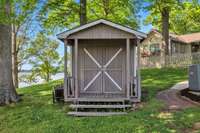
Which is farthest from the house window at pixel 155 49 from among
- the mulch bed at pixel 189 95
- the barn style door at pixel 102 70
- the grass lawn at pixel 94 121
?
the grass lawn at pixel 94 121

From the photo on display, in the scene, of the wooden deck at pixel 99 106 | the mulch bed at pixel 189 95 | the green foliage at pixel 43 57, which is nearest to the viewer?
the wooden deck at pixel 99 106

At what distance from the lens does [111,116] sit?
9273 mm

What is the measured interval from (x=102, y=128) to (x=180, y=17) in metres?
35.6

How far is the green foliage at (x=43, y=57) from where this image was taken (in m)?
33.1

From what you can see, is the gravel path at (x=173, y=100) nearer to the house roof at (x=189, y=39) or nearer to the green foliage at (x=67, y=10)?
the green foliage at (x=67, y=10)

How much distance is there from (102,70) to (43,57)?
23.9m

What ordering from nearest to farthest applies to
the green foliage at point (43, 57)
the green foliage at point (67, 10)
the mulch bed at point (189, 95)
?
the mulch bed at point (189, 95) → the green foliage at point (67, 10) → the green foliage at point (43, 57)

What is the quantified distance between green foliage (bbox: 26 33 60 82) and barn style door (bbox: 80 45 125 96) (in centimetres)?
2092

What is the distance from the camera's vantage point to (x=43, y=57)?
34.9 metres

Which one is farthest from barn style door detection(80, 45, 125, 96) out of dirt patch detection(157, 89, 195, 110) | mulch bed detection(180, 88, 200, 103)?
mulch bed detection(180, 88, 200, 103)

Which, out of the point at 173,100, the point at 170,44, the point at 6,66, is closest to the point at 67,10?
the point at 6,66

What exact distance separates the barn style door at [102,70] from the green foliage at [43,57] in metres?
20.9

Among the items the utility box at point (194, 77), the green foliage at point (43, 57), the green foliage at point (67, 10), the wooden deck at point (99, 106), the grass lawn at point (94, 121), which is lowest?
the grass lawn at point (94, 121)

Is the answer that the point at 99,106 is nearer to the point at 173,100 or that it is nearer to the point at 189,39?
the point at 173,100
